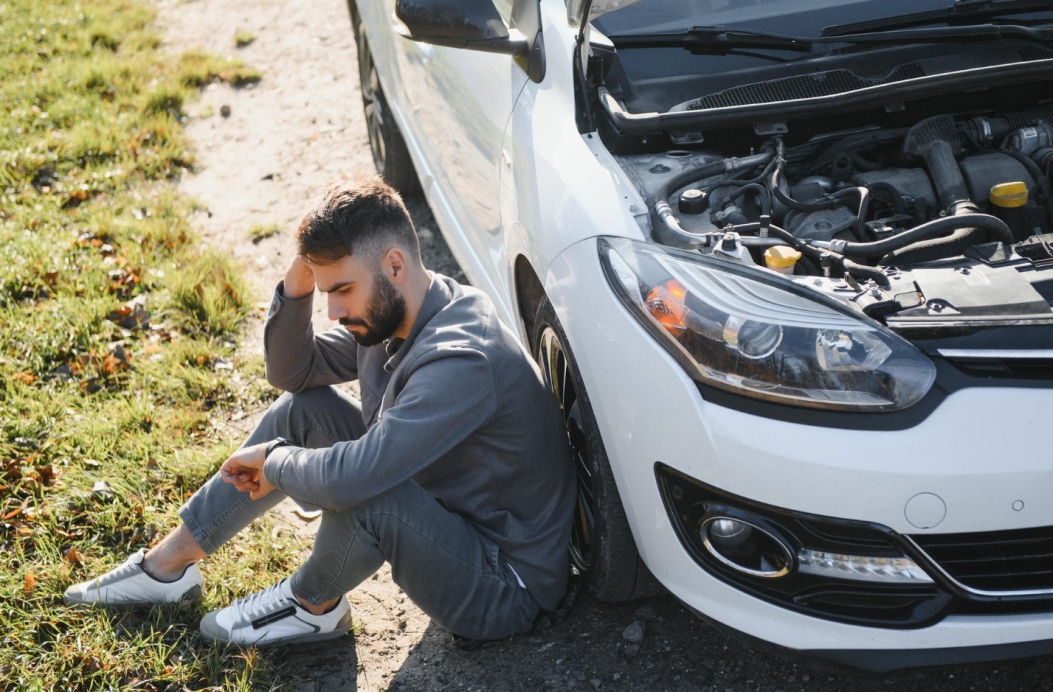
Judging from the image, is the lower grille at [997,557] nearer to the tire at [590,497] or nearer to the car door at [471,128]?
the tire at [590,497]

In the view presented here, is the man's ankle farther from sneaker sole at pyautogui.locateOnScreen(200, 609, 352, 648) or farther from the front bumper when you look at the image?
the front bumper

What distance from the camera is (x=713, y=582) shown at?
2000mm

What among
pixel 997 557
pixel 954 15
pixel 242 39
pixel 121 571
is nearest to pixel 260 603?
pixel 121 571

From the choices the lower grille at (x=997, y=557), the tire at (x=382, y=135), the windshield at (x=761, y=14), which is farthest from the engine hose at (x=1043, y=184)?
the tire at (x=382, y=135)

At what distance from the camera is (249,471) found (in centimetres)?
250

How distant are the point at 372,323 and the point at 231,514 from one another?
0.73m

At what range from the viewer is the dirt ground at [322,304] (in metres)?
2.39

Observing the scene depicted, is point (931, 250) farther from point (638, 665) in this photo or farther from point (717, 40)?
point (638, 665)

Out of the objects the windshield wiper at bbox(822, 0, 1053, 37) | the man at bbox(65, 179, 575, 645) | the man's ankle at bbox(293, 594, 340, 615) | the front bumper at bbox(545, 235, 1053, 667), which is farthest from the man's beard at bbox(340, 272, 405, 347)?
the windshield wiper at bbox(822, 0, 1053, 37)

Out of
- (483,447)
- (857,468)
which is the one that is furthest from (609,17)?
(857,468)

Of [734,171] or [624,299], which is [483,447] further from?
[734,171]

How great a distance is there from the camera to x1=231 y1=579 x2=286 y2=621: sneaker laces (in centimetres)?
250

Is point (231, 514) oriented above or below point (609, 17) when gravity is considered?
below

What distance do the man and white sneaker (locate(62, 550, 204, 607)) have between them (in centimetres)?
16
